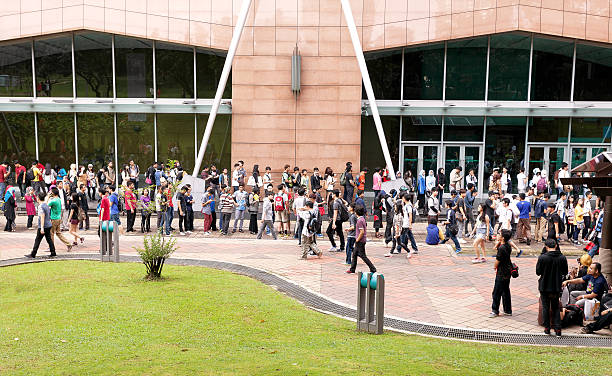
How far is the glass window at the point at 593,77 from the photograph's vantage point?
89.9 ft

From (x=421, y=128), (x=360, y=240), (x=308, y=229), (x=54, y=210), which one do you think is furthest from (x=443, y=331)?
(x=421, y=128)

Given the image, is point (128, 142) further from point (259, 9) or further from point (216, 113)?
point (259, 9)

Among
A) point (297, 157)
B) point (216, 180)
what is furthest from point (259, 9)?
point (216, 180)

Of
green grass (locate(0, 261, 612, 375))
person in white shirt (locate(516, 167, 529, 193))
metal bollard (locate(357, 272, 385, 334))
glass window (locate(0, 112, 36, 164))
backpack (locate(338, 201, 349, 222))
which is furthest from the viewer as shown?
glass window (locate(0, 112, 36, 164))

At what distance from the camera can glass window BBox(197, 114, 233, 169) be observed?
2775 centimetres

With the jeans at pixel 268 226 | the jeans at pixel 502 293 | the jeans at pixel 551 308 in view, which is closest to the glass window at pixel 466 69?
the jeans at pixel 268 226

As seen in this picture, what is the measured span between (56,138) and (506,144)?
22349 mm

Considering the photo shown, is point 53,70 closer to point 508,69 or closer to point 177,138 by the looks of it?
point 177,138

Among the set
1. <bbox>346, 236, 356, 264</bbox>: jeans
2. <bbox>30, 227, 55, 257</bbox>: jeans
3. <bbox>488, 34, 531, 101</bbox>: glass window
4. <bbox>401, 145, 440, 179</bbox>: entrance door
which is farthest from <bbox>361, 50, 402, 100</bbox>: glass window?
<bbox>30, 227, 55, 257</bbox>: jeans

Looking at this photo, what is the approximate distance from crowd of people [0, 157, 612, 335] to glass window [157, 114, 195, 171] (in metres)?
3.39

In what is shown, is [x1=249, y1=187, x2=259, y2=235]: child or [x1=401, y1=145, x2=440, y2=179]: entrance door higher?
[x1=401, y1=145, x2=440, y2=179]: entrance door

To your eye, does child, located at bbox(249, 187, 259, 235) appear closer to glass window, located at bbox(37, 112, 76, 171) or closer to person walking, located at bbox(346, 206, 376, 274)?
person walking, located at bbox(346, 206, 376, 274)

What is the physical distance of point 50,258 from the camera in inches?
607

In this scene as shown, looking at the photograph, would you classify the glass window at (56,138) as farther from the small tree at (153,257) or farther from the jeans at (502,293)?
the jeans at (502,293)
